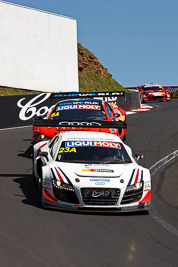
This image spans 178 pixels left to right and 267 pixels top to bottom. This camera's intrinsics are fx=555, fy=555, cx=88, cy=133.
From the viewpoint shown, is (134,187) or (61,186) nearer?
(61,186)

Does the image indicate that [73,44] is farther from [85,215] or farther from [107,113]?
[85,215]

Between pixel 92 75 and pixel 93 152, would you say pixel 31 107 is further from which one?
pixel 92 75

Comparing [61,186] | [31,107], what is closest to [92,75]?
[31,107]

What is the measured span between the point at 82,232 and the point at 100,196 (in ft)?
3.84

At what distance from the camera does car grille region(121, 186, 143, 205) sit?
8.57 m

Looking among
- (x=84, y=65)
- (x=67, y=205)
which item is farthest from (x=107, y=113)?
(x=84, y=65)

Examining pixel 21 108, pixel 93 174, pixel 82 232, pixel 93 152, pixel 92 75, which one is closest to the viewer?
pixel 82 232

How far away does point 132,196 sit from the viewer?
8.65m

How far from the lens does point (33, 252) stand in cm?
639

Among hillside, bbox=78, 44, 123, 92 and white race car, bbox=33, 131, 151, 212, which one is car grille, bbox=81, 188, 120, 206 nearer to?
white race car, bbox=33, 131, 151, 212

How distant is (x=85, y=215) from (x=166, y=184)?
3.34m

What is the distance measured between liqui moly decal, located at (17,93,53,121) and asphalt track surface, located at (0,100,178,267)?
34.6 ft

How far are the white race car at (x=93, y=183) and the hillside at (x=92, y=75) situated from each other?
39915mm

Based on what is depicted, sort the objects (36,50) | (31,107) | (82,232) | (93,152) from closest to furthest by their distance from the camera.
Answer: (82,232) < (93,152) < (31,107) < (36,50)
